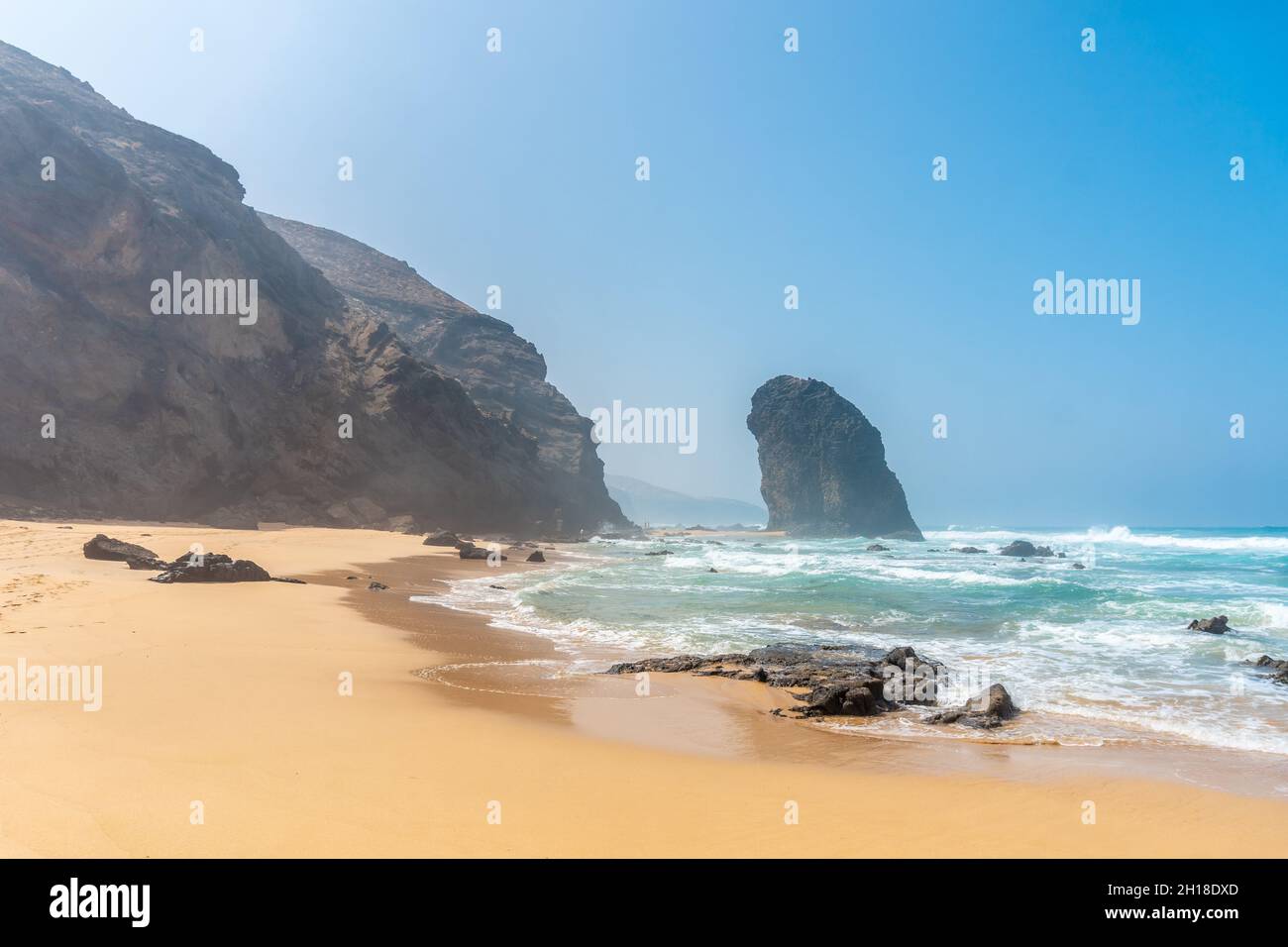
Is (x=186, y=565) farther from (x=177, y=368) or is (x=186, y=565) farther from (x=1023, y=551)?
(x=1023, y=551)

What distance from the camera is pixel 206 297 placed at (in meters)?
40.3

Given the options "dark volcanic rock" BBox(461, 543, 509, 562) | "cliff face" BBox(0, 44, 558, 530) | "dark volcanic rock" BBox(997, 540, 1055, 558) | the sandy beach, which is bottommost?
"dark volcanic rock" BBox(997, 540, 1055, 558)

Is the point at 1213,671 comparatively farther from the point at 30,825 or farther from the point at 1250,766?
the point at 30,825

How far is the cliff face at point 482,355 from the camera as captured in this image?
3081 inches

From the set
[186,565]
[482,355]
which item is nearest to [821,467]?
[482,355]

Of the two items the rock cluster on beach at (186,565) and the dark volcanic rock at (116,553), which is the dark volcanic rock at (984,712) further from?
the dark volcanic rock at (116,553)

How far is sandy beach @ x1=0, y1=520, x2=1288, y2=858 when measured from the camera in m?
3.61

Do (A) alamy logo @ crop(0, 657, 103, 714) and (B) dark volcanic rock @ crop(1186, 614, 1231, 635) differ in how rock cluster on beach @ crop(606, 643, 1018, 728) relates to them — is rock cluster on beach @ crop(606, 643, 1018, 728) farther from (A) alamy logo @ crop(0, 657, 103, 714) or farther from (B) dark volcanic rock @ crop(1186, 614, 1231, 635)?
(B) dark volcanic rock @ crop(1186, 614, 1231, 635)

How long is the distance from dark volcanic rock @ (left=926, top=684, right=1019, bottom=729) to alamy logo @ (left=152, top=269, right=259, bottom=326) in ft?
143
